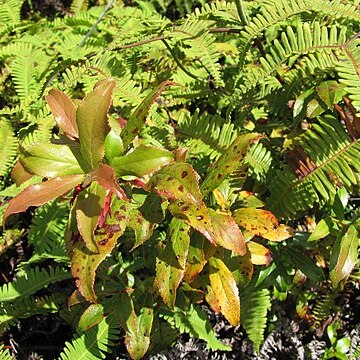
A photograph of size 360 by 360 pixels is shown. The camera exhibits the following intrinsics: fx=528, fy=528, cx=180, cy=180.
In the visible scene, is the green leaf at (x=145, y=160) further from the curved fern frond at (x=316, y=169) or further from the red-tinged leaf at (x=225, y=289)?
the curved fern frond at (x=316, y=169)

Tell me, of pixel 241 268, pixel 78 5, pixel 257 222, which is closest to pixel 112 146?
pixel 257 222

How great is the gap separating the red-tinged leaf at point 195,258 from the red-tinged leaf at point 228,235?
11 centimetres

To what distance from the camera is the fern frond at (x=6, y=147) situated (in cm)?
229

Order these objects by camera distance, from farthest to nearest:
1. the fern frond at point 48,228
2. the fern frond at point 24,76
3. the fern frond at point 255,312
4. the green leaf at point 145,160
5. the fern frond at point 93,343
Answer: the fern frond at point 24,76
the fern frond at point 48,228
the fern frond at point 255,312
the fern frond at point 93,343
the green leaf at point 145,160

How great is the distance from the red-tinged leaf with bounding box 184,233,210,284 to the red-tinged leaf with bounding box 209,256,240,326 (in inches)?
3.2

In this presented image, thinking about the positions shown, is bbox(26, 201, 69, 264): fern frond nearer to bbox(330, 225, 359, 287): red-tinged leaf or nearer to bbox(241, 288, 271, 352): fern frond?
bbox(241, 288, 271, 352): fern frond

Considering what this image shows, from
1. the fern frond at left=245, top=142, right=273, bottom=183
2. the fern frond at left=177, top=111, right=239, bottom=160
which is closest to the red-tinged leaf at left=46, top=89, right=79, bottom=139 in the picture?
the fern frond at left=177, top=111, right=239, bottom=160

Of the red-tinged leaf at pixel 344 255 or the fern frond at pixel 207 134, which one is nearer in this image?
the red-tinged leaf at pixel 344 255

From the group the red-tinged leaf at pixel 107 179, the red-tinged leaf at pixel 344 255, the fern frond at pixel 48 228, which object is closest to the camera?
the red-tinged leaf at pixel 107 179

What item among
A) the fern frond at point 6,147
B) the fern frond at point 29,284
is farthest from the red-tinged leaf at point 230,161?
the fern frond at point 6,147

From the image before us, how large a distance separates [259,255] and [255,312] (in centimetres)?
43

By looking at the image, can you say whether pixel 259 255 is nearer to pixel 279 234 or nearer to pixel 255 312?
pixel 279 234

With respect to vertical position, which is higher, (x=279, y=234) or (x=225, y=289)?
(x=279, y=234)

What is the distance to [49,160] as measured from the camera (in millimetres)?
1285
